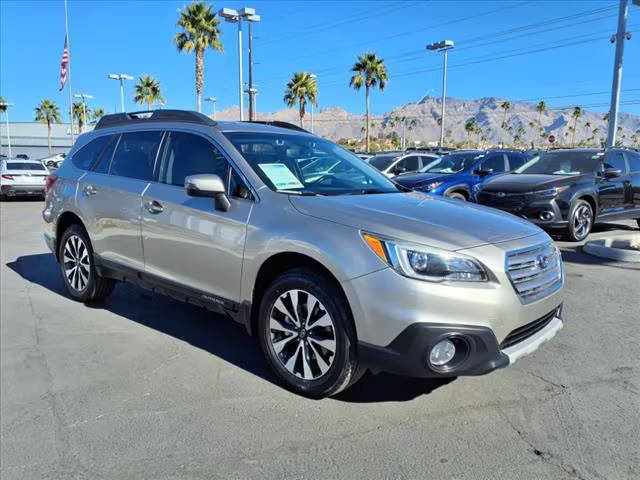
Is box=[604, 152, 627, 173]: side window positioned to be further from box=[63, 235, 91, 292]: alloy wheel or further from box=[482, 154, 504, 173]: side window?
box=[63, 235, 91, 292]: alloy wheel

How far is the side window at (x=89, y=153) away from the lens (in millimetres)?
5379

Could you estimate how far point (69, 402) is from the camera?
3.42 meters

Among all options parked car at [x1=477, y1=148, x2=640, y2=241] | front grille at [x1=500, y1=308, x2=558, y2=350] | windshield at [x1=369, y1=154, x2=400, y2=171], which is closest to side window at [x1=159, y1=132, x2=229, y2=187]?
front grille at [x1=500, y1=308, x2=558, y2=350]

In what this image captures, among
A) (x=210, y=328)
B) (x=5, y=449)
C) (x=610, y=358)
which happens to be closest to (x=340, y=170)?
(x=210, y=328)

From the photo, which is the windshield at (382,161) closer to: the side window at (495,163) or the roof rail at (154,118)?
the side window at (495,163)

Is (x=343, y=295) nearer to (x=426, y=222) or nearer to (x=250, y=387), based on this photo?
(x=426, y=222)

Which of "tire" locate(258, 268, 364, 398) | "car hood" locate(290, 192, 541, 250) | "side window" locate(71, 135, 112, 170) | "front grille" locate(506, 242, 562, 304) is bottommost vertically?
"tire" locate(258, 268, 364, 398)

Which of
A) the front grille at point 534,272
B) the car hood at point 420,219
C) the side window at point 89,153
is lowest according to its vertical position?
the front grille at point 534,272

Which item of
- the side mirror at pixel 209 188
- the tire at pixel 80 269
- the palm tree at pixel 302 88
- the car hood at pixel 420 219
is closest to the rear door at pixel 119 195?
the tire at pixel 80 269

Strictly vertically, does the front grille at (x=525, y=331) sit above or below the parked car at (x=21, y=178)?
below

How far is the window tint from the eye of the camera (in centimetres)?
464

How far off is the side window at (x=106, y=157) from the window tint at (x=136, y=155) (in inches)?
3.7

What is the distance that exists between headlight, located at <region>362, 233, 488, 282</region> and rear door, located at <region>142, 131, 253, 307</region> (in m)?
1.14

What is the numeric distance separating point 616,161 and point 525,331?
8.16 m
